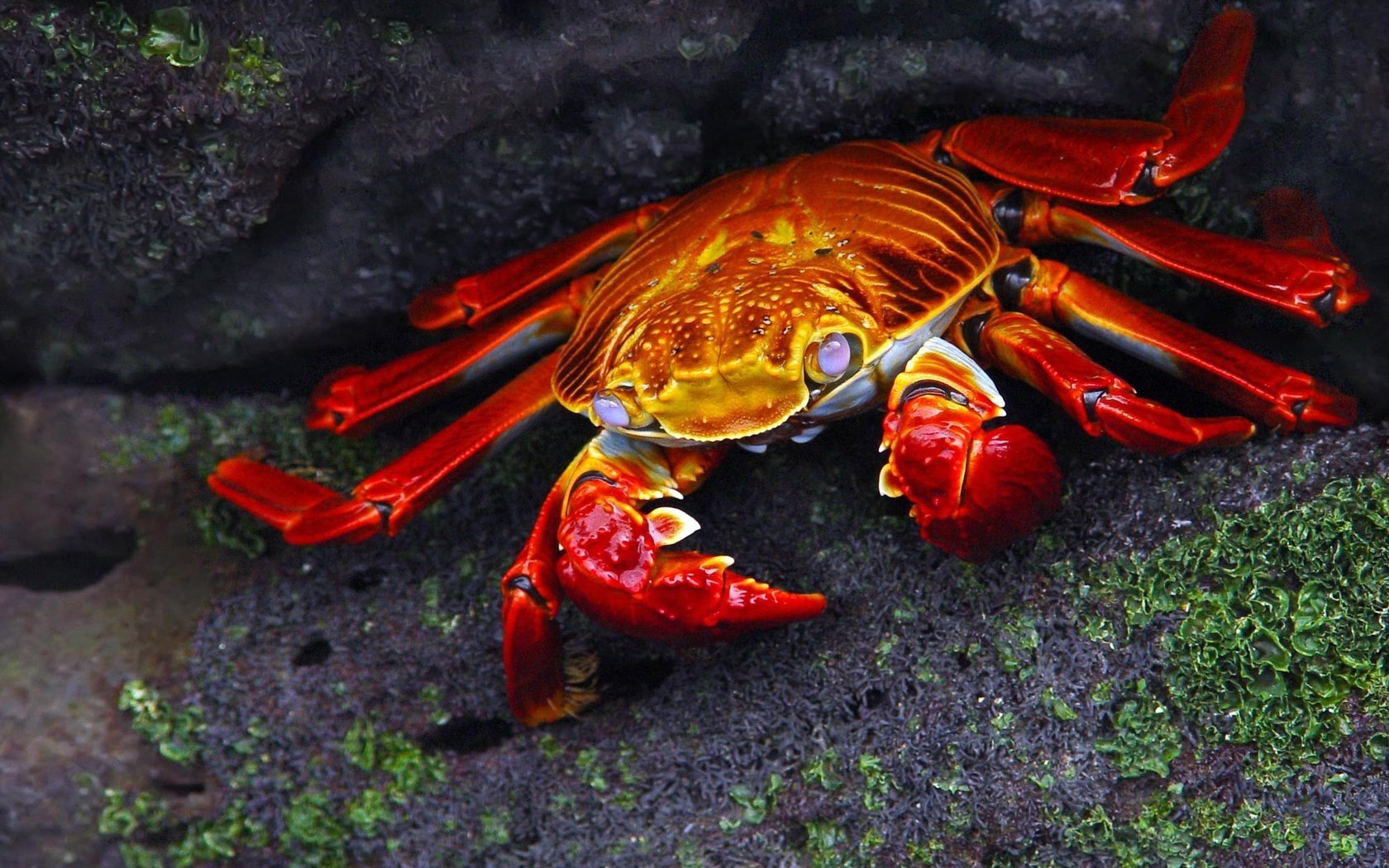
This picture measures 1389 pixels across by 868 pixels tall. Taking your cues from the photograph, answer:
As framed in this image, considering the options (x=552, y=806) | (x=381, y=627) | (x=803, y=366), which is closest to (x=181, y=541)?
(x=381, y=627)

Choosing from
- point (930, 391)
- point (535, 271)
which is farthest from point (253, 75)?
point (930, 391)

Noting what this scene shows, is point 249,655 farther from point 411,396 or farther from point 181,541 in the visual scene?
point 411,396

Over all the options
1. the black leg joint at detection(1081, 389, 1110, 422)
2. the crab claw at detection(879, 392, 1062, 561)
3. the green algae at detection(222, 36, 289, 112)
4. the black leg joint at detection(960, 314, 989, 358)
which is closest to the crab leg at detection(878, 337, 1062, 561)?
the crab claw at detection(879, 392, 1062, 561)

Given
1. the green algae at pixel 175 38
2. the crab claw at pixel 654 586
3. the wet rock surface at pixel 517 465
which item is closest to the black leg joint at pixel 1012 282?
the wet rock surface at pixel 517 465

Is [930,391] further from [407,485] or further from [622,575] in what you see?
[407,485]

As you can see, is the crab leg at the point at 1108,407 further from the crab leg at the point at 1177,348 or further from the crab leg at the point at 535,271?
the crab leg at the point at 535,271

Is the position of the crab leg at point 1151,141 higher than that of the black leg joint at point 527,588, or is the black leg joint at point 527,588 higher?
the crab leg at point 1151,141
